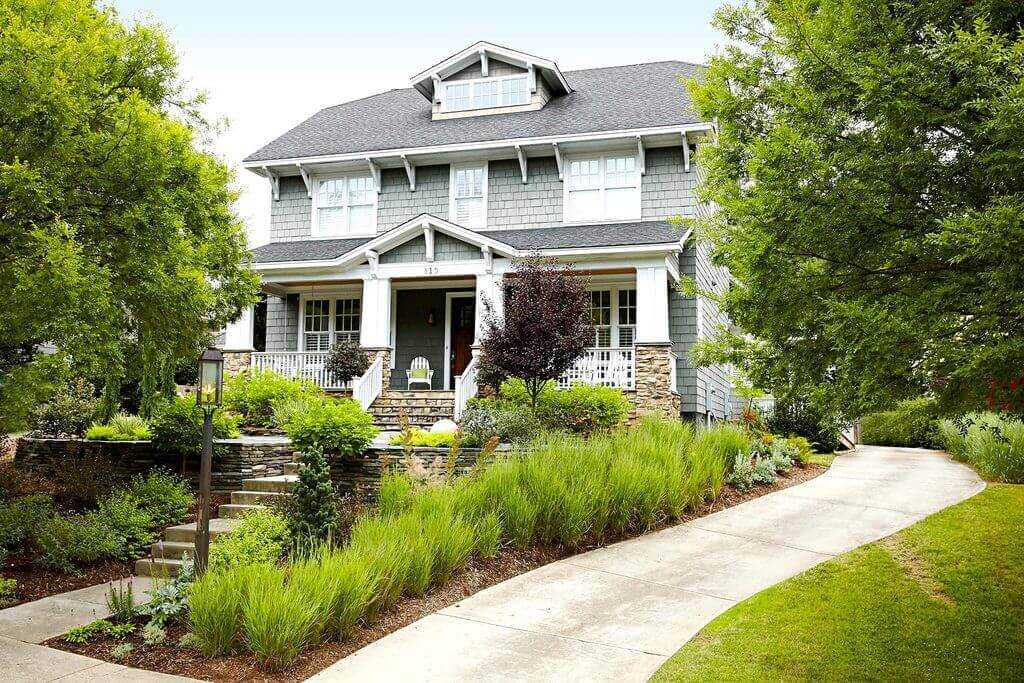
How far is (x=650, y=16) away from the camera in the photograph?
1723 centimetres

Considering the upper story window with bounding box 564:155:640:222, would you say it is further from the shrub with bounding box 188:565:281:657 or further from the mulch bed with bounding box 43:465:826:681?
the shrub with bounding box 188:565:281:657

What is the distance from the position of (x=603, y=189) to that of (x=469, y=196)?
128 inches

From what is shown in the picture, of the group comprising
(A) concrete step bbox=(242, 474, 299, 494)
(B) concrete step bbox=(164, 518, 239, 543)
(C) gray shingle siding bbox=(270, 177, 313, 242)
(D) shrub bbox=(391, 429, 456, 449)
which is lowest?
(B) concrete step bbox=(164, 518, 239, 543)

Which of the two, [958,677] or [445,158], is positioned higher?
[445,158]

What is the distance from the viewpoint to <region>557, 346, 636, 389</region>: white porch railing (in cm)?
→ 1622

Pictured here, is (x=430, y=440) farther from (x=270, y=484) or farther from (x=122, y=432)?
(x=122, y=432)

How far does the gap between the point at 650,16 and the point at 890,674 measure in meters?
14.6

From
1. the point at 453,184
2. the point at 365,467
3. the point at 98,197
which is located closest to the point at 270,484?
the point at 365,467

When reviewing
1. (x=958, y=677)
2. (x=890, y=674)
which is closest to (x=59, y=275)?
(x=890, y=674)

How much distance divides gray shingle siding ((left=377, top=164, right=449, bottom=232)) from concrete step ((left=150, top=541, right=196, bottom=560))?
477 inches

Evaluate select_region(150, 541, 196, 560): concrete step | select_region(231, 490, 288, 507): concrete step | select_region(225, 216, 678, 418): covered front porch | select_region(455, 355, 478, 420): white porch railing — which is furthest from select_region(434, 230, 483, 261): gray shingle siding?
select_region(150, 541, 196, 560): concrete step

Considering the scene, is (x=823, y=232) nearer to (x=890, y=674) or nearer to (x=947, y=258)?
(x=947, y=258)

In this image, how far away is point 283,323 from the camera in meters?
20.7

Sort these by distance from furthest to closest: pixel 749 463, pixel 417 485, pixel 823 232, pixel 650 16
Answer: pixel 650 16
pixel 749 463
pixel 417 485
pixel 823 232
